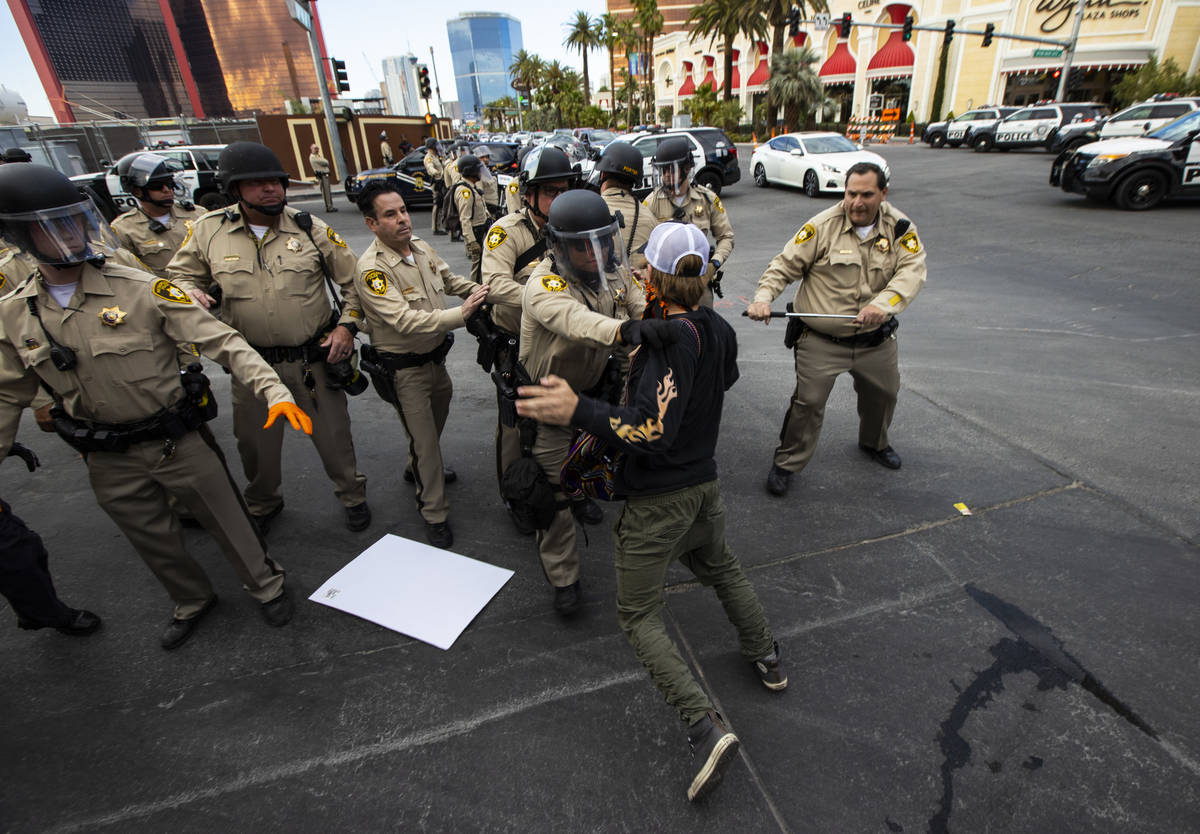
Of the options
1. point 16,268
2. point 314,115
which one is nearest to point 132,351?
point 16,268

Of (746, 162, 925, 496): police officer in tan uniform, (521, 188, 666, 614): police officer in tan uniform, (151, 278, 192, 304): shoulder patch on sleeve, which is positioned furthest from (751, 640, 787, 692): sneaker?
(151, 278, 192, 304): shoulder patch on sleeve

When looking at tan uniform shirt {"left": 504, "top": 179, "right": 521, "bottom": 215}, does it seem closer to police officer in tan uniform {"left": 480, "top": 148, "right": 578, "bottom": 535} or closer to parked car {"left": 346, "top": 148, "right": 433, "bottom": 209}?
police officer in tan uniform {"left": 480, "top": 148, "right": 578, "bottom": 535}

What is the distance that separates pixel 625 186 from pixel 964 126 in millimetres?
26527

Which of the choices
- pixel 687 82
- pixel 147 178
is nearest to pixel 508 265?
pixel 147 178

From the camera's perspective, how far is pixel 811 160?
46.4ft

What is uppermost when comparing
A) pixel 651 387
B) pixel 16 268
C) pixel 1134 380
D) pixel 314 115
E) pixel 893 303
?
pixel 314 115

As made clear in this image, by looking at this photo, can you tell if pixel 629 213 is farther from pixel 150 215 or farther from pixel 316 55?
pixel 316 55

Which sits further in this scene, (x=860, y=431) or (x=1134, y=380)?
(x=1134, y=380)

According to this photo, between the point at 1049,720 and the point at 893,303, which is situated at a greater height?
the point at 893,303

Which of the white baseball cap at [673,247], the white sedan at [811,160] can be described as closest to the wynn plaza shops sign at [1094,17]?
the white sedan at [811,160]

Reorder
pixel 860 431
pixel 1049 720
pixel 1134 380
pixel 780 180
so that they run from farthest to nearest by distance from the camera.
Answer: pixel 780 180 → pixel 1134 380 → pixel 860 431 → pixel 1049 720

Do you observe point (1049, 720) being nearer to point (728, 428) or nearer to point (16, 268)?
point (728, 428)

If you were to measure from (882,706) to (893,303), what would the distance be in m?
2.06

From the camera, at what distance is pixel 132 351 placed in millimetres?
2350
